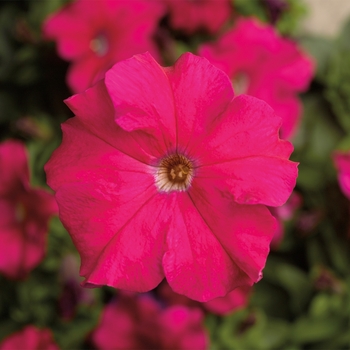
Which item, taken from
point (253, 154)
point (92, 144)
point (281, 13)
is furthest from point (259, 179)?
point (281, 13)

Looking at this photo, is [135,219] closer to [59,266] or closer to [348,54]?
[59,266]

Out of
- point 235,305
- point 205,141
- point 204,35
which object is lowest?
point 235,305

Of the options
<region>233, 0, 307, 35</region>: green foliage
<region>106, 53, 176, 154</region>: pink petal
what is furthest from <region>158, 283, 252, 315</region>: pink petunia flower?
<region>233, 0, 307, 35</region>: green foliage

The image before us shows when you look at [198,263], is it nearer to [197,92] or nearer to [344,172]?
[197,92]

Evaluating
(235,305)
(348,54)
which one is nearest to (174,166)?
(235,305)

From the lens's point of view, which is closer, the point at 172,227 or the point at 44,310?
the point at 172,227

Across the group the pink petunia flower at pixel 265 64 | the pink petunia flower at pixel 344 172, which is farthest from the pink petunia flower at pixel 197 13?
the pink petunia flower at pixel 344 172

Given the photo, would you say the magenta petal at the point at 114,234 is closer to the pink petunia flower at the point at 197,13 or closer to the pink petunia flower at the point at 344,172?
the pink petunia flower at the point at 344,172

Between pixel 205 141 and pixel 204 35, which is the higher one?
pixel 205 141
